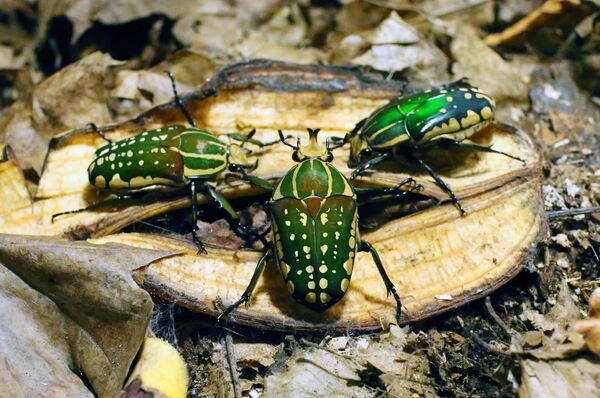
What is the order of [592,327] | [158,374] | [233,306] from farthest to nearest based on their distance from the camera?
1. [233,306]
2. [158,374]
3. [592,327]

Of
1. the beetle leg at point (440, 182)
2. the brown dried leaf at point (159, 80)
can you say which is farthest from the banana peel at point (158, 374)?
the brown dried leaf at point (159, 80)

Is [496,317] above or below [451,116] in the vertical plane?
below

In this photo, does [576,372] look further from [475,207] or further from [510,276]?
[475,207]

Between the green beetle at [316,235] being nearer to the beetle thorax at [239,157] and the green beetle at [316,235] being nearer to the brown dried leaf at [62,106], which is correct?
the beetle thorax at [239,157]

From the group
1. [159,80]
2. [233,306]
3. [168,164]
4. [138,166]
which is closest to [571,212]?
[233,306]

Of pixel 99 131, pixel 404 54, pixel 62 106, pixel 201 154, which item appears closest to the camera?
pixel 201 154

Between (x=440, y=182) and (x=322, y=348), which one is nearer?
(x=322, y=348)

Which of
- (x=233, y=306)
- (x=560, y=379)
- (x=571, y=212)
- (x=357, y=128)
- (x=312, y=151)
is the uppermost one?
(x=357, y=128)

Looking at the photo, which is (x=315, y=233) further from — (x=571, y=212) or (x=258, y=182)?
(x=571, y=212)

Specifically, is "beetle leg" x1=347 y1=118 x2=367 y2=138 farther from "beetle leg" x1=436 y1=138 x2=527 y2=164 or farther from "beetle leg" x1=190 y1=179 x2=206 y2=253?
"beetle leg" x1=190 y1=179 x2=206 y2=253
